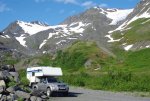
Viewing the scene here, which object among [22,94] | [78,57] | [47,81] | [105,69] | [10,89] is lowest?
[22,94]

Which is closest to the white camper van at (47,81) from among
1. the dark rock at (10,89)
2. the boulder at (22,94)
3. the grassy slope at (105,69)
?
the boulder at (22,94)

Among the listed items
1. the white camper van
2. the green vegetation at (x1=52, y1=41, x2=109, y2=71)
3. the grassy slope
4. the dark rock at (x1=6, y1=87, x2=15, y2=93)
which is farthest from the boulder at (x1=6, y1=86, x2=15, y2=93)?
the green vegetation at (x1=52, y1=41, x2=109, y2=71)

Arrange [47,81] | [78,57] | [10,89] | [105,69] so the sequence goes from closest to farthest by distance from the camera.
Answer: [10,89] → [47,81] → [105,69] → [78,57]

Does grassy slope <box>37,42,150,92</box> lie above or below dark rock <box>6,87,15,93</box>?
above

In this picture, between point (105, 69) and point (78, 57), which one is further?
point (78, 57)

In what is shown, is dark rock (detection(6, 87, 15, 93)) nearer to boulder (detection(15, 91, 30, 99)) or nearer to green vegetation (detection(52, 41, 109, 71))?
boulder (detection(15, 91, 30, 99))

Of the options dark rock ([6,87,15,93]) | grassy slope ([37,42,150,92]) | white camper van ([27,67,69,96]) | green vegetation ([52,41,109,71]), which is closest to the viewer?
dark rock ([6,87,15,93])

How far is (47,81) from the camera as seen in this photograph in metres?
55.8

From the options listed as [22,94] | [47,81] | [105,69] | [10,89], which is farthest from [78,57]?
[10,89]

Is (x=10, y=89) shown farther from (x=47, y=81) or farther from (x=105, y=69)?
(x=105, y=69)

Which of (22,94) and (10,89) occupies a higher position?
(10,89)

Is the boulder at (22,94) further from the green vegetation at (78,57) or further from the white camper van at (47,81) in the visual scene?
the green vegetation at (78,57)

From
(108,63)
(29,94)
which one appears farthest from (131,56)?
(29,94)

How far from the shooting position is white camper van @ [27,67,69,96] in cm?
5484
